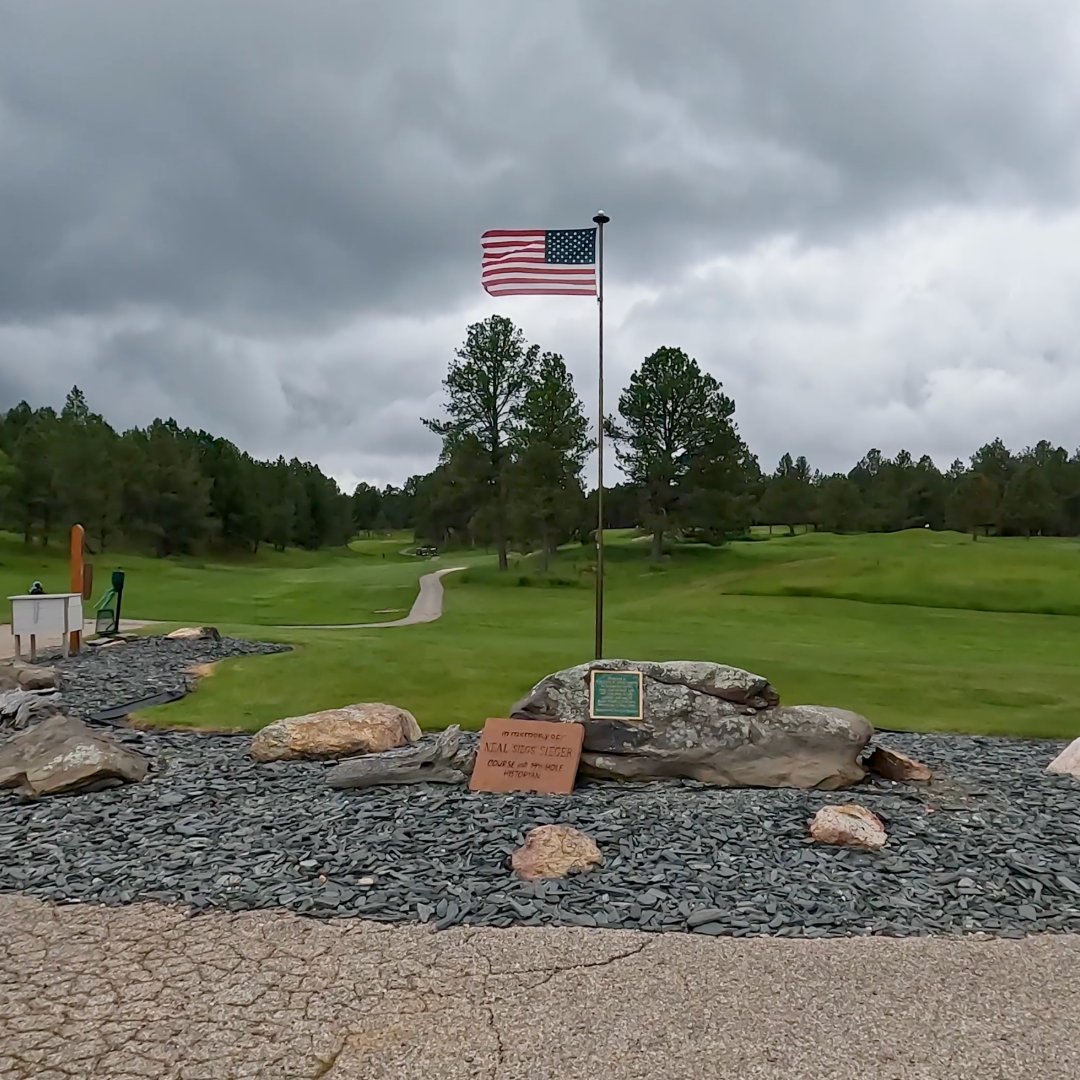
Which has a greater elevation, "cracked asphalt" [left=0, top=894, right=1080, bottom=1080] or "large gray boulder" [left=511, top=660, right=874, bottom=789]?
"large gray boulder" [left=511, top=660, right=874, bottom=789]

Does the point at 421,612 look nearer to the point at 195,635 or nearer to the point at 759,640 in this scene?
the point at 195,635

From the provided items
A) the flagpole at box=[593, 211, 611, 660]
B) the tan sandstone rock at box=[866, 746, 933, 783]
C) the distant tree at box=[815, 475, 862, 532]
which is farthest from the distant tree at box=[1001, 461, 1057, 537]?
the tan sandstone rock at box=[866, 746, 933, 783]

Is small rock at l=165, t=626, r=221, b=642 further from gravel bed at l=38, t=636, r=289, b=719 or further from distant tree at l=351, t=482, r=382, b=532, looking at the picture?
distant tree at l=351, t=482, r=382, b=532

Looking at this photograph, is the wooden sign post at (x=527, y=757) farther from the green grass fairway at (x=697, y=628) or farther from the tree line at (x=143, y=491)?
the tree line at (x=143, y=491)

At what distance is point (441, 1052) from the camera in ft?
11.6

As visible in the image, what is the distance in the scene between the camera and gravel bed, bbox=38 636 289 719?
1187 cm

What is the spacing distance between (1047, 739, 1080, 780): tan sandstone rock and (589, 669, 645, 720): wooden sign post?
3882 mm

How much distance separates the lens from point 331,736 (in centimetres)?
855

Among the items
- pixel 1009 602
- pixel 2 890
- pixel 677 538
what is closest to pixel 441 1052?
pixel 2 890

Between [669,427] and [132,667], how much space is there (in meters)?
39.2

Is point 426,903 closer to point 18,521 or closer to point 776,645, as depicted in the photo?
point 776,645

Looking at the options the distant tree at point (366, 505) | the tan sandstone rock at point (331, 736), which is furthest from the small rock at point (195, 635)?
the distant tree at point (366, 505)

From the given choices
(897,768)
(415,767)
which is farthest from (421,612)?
(897,768)

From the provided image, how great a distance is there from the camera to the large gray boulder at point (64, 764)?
291 inches
